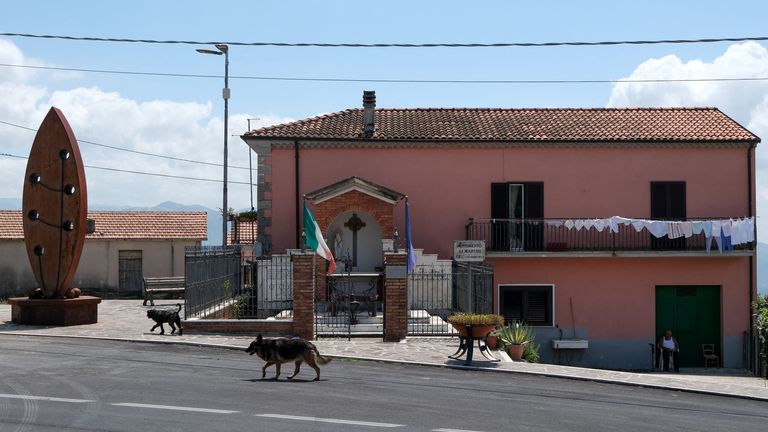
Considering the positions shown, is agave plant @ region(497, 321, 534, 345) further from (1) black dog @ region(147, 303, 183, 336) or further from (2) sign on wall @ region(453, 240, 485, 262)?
(1) black dog @ region(147, 303, 183, 336)

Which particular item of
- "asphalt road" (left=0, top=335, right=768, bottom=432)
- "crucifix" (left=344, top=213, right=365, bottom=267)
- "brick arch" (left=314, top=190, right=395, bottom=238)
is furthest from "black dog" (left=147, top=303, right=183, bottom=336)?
"crucifix" (left=344, top=213, right=365, bottom=267)

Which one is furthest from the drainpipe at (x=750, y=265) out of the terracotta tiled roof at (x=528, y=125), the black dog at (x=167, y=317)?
the black dog at (x=167, y=317)

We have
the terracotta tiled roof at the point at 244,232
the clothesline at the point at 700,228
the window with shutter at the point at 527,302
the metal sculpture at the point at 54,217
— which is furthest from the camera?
the terracotta tiled roof at the point at 244,232

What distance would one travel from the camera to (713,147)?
91.0 ft

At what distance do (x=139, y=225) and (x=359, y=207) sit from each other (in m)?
16.1

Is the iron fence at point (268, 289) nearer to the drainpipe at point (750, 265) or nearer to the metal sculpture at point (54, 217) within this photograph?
the metal sculpture at point (54, 217)

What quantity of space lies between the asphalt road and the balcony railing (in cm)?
1186

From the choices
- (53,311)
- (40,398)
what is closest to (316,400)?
(40,398)

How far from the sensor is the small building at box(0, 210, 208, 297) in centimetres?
3672

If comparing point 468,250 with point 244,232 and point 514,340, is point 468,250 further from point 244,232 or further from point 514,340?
point 244,232

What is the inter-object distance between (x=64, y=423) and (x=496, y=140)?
19.0 meters

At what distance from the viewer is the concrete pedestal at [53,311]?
21.1 m

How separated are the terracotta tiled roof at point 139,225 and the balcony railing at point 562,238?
14.8m

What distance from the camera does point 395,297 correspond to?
18844 mm
